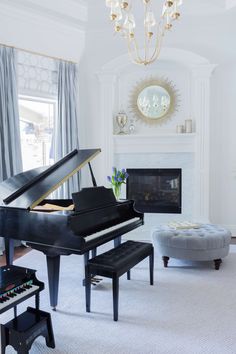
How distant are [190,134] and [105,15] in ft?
8.63

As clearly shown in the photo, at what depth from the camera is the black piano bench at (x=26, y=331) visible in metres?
2.01

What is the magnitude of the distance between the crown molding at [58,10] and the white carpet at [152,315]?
13.5 ft

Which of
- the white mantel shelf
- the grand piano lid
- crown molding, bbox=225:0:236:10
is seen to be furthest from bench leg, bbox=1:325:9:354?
crown molding, bbox=225:0:236:10

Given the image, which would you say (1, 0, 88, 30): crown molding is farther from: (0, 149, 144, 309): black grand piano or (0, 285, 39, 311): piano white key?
(0, 285, 39, 311): piano white key

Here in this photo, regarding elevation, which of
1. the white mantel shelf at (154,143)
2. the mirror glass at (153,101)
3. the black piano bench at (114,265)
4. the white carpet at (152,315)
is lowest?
the white carpet at (152,315)

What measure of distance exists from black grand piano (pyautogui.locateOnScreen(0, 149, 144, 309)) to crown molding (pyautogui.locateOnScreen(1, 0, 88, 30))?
2.98 meters

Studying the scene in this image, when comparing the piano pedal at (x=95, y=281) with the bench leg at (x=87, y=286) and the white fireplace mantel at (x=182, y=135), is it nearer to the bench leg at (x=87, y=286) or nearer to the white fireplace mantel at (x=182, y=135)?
the bench leg at (x=87, y=286)

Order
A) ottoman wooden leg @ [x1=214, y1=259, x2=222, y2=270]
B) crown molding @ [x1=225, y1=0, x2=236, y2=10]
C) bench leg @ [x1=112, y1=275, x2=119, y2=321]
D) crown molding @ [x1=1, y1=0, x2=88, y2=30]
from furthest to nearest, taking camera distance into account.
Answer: crown molding @ [x1=225, y1=0, x2=236, y2=10] < crown molding @ [x1=1, y1=0, x2=88, y2=30] < ottoman wooden leg @ [x1=214, y1=259, x2=222, y2=270] < bench leg @ [x1=112, y1=275, x2=119, y2=321]

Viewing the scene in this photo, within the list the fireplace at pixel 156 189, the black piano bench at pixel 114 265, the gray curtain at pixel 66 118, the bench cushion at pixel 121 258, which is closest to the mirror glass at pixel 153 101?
the fireplace at pixel 156 189

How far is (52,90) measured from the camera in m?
5.62

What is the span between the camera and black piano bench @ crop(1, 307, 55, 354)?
201 cm

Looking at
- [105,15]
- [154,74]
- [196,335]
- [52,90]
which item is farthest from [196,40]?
[196,335]

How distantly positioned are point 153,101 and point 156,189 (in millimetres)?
1648

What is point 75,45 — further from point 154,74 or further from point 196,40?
point 196,40
